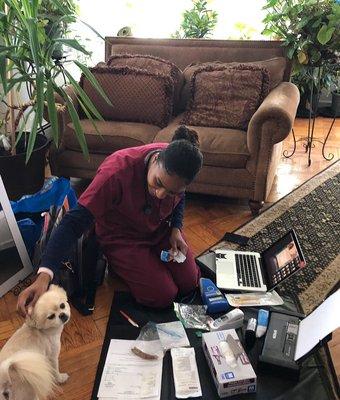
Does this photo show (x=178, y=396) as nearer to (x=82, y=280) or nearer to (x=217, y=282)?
(x=217, y=282)

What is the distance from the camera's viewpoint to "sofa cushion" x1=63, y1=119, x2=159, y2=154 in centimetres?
218

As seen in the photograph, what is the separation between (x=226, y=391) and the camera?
110 centimetres

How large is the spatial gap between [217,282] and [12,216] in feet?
2.93

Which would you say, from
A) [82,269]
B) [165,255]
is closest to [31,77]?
[82,269]

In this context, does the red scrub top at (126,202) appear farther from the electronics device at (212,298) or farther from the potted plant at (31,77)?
the potted plant at (31,77)

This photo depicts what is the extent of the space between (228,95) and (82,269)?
134cm

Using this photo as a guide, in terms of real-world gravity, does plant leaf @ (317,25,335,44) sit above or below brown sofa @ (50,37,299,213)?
above

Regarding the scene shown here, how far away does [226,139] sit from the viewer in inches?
82.2

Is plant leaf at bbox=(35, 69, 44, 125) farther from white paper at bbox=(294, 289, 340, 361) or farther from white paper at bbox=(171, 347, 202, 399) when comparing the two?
white paper at bbox=(294, 289, 340, 361)

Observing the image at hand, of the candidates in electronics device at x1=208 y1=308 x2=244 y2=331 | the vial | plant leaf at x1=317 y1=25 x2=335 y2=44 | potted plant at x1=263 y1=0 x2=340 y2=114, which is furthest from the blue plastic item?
plant leaf at x1=317 y1=25 x2=335 y2=44

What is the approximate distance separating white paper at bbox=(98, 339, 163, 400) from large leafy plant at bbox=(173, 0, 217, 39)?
3.01 metres

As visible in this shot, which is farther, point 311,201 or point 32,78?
point 311,201

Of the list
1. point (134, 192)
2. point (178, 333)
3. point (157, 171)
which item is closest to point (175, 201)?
point (134, 192)

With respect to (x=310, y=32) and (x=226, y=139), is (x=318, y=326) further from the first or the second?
(x=310, y=32)
